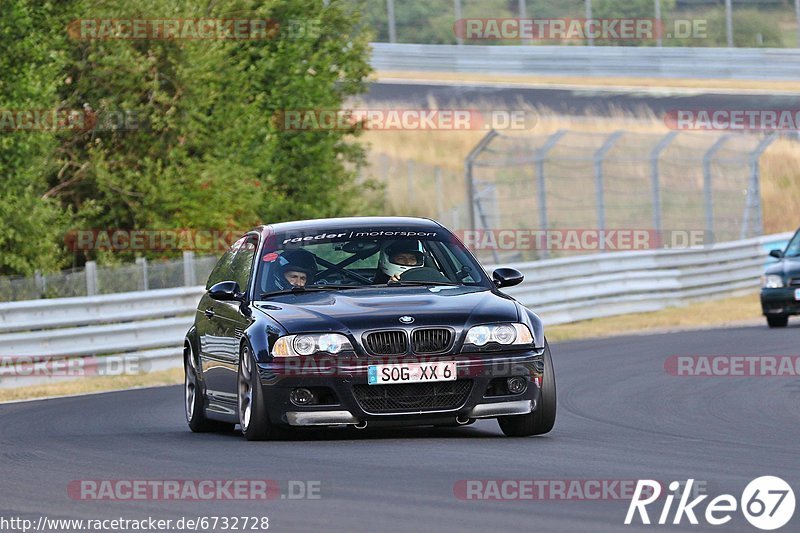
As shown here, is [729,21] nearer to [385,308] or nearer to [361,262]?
[361,262]

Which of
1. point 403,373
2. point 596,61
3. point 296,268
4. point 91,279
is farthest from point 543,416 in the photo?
point 596,61

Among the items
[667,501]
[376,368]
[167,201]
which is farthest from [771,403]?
[167,201]

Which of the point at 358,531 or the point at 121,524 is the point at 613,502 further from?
the point at 121,524

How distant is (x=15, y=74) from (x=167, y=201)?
13.7 feet

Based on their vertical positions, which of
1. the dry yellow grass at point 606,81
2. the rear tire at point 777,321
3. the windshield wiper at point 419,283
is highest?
the windshield wiper at point 419,283

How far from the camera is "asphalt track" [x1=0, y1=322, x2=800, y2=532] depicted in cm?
730

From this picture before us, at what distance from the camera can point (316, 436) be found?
11.0m

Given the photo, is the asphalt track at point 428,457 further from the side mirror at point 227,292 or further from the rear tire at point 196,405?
the side mirror at point 227,292

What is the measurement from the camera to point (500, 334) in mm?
10391

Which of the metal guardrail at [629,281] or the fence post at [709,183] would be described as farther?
the fence post at [709,183]

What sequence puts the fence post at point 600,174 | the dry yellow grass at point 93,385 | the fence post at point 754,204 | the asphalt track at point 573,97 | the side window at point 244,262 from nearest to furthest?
the side window at point 244,262 < the dry yellow grass at point 93,385 < the fence post at point 600,174 < the fence post at point 754,204 < the asphalt track at point 573,97

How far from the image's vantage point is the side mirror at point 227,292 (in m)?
11.4

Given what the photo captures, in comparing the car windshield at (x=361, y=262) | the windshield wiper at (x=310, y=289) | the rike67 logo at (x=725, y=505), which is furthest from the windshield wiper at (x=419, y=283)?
the rike67 logo at (x=725, y=505)

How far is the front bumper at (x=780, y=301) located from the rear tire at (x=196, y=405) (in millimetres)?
11916
